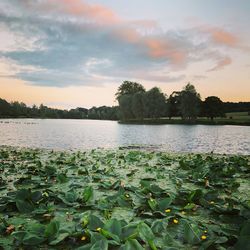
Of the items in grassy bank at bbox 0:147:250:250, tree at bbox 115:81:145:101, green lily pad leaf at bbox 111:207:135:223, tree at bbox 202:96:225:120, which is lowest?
green lily pad leaf at bbox 111:207:135:223

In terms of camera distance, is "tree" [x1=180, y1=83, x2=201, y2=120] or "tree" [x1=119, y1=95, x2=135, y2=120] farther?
"tree" [x1=119, y1=95, x2=135, y2=120]

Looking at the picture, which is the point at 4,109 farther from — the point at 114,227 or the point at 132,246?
the point at 132,246

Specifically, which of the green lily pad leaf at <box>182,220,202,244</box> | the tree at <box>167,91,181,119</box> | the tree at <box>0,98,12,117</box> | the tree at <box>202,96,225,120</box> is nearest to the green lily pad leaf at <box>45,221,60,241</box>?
the green lily pad leaf at <box>182,220,202,244</box>

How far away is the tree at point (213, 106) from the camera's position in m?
102

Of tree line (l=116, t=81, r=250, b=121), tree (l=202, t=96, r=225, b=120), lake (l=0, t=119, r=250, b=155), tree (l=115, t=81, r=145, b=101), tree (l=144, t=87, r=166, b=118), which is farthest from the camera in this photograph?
tree (l=115, t=81, r=145, b=101)

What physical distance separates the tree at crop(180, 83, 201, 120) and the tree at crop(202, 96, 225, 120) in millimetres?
7617

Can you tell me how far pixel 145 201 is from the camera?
4.70 meters

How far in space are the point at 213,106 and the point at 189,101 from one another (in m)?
14.9

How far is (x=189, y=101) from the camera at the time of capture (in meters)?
91.7

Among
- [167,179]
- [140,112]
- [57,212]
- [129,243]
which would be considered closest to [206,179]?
[167,179]

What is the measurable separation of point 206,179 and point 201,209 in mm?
2439

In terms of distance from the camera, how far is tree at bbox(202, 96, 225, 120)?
333 feet

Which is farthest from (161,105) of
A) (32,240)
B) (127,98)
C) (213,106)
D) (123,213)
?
(32,240)

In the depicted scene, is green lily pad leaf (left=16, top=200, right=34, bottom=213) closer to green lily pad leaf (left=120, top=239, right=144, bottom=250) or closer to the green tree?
green lily pad leaf (left=120, top=239, right=144, bottom=250)
